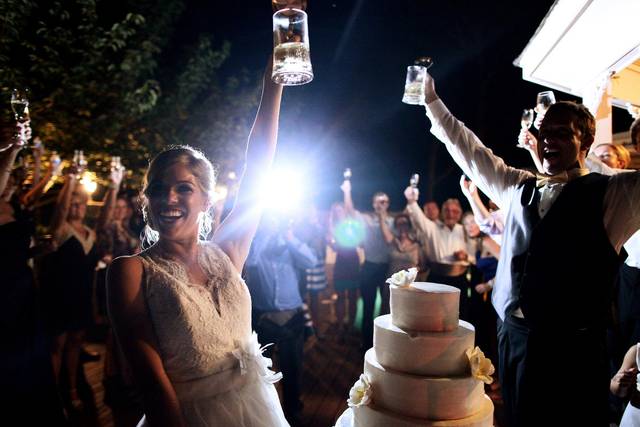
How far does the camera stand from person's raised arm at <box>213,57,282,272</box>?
218cm

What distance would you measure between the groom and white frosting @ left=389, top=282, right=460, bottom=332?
333mm

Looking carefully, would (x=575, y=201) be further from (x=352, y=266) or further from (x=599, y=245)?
(x=352, y=266)

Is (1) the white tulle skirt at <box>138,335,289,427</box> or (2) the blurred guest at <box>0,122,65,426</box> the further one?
(2) the blurred guest at <box>0,122,65,426</box>

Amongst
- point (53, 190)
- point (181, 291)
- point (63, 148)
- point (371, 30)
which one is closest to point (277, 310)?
point (181, 291)

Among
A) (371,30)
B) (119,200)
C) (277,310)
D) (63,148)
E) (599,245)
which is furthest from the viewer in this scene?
(371,30)

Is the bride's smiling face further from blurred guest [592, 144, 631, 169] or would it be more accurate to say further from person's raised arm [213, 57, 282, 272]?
blurred guest [592, 144, 631, 169]

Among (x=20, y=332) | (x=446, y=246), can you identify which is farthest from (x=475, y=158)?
(x=446, y=246)

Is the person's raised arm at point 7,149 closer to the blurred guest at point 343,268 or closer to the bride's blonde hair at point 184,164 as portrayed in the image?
the bride's blonde hair at point 184,164

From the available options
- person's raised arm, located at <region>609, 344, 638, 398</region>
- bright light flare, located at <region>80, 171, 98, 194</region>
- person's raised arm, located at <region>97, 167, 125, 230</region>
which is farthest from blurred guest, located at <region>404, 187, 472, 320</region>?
bright light flare, located at <region>80, 171, 98, 194</region>

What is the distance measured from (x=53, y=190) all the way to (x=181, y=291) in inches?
364

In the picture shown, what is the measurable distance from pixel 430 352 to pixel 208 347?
4.57ft

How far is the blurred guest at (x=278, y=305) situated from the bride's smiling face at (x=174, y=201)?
9.31ft

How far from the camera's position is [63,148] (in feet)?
27.5

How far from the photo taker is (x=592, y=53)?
334cm
